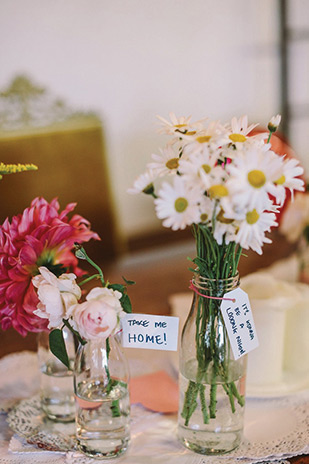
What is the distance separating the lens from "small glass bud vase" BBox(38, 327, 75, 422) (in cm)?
91

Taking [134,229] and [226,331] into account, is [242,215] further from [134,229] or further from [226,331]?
[134,229]

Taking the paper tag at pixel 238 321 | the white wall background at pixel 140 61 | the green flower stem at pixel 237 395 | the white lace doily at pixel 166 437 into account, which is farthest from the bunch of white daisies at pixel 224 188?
the white wall background at pixel 140 61

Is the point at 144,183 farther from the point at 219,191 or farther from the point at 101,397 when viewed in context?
the point at 101,397

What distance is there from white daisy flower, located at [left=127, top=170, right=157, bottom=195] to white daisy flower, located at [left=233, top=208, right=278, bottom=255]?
0.12m

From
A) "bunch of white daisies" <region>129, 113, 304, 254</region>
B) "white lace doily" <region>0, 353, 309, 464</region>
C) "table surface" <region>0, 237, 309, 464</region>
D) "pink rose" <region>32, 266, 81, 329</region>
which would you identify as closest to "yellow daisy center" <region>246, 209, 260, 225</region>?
"bunch of white daisies" <region>129, 113, 304, 254</region>

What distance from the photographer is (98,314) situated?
0.70 meters

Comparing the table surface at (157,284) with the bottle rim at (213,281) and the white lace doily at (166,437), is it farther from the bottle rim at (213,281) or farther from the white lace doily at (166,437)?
the bottle rim at (213,281)

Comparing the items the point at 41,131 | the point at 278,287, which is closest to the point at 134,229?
the point at 41,131

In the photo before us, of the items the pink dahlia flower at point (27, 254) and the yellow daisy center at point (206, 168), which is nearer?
the yellow daisy center at point (206, 168)

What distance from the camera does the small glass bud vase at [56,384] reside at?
91 cm

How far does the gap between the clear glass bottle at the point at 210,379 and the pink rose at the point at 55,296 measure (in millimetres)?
167

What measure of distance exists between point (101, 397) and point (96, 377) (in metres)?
Answer: 0.03

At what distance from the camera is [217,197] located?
26.2 inches

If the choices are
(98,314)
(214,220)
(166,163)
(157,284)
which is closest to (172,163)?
(166,163)
